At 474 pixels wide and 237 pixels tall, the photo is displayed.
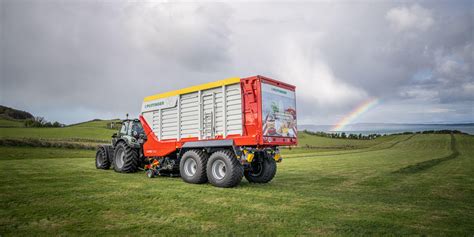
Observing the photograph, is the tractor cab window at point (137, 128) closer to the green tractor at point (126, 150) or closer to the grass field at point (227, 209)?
the green tractor at point (126, 150)

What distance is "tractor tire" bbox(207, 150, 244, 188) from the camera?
1027cm

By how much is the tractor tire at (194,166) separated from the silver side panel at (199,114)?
0.68 meters

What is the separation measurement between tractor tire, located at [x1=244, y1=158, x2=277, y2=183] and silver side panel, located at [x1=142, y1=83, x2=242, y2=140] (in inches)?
86.2

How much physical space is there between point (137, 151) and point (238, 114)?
255 inches

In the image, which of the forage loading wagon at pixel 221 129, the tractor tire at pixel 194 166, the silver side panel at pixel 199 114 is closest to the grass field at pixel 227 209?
the tractor tire at pixel 194 166

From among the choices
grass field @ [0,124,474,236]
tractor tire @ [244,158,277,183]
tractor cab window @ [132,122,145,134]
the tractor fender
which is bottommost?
grass field @ [0,124,474,236]

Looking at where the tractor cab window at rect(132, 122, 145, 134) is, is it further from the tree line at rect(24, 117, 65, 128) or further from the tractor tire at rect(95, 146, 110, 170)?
the tree line at rect(24, 117, 65, 128)

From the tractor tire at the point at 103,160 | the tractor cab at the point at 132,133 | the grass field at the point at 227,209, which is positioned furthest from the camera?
the tractor tire at the point at 103,160

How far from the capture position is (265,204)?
784cm

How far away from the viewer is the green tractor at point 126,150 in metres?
14.6

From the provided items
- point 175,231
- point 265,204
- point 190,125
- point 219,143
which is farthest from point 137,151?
point 175,231

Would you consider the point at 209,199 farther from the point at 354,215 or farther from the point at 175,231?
the point at 354,215

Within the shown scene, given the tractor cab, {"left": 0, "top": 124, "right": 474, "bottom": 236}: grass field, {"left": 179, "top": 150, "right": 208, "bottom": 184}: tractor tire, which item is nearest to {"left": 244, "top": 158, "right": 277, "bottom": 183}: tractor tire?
{"left": 0, "top": 124, "right": 474, "bottom": 236}: grass field

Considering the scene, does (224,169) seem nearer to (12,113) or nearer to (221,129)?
(221,129)
